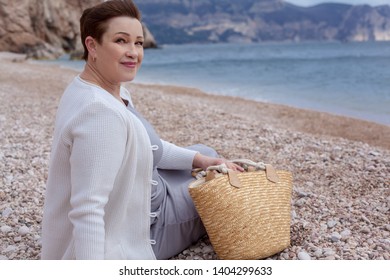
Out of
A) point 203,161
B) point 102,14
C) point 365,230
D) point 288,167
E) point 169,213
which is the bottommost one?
point 288,167

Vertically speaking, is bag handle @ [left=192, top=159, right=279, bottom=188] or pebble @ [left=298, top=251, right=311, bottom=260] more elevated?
bag handle @ [left=192, top=159, right=279, bottom=188]

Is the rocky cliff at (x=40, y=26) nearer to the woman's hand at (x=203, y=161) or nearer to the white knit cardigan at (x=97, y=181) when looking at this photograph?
the woman's hand at (x=203, y=161)

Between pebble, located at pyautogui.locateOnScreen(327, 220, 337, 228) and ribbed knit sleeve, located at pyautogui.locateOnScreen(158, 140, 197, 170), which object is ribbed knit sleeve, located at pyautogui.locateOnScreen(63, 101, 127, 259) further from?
pebble, located at pyautogui.locateOnScreen(327, 220, 337, 228)

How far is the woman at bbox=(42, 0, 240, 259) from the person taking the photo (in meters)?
2.37

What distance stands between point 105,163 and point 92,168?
2.6 inches

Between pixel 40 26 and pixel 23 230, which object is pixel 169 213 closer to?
pixel 23 230

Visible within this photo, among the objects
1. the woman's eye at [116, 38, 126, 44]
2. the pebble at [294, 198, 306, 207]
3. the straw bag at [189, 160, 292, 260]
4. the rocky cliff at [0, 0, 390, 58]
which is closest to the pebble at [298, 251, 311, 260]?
the straw bag at [189, 160, 292, 260]

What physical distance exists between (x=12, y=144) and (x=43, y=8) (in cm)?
5031

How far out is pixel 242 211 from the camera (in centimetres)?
296

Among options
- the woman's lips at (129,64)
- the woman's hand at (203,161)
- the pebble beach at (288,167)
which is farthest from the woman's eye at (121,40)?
the pebble beach at (288,167)

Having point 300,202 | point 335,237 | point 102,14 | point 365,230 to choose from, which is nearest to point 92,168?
point 102,14

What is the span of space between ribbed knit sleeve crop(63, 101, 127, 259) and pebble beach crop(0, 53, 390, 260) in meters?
1.09
